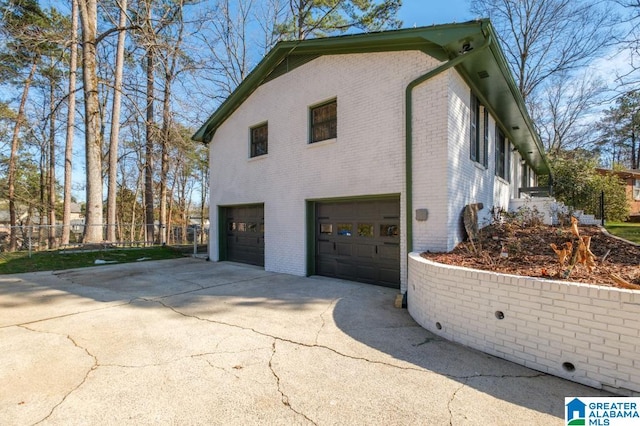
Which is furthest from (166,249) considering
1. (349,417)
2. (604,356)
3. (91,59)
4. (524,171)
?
(524,171)

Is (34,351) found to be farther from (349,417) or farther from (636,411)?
(636,411)

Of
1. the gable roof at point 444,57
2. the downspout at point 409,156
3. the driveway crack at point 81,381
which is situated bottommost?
the driveway crack at point 81,381

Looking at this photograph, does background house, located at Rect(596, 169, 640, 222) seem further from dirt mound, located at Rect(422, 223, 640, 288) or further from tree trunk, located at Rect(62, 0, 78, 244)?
tree trunk, located at Rect(62, 0, 78, 244)

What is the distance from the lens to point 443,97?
18.9 ft

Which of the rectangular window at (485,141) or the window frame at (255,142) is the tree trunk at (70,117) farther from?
the rectangular window at (485,141)

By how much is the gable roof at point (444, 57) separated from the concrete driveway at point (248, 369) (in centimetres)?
481

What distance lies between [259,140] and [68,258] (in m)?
7.40

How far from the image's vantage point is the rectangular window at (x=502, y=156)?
978 cm

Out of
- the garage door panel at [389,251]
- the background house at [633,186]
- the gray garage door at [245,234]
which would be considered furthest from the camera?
the background house at [633,186]

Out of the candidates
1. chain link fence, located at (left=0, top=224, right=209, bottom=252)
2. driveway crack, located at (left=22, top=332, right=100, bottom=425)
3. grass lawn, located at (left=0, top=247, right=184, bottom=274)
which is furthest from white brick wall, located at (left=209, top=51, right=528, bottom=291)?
chain link fence, located at (left=0, top=224, right=209, bottom=252)

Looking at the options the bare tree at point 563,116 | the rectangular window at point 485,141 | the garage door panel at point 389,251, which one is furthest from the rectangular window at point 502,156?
the bare tree at point 563,116

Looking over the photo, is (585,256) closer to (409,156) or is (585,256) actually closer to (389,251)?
(409,156)

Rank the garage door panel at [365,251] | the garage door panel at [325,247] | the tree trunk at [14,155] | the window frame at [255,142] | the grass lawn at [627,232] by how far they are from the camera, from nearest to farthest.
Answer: the garage door panel at [365,251] < the garage door panel at [325,247] < the grass lawn at [627,232] < the window frame at [255,142] < the tree trunk at [14,155]

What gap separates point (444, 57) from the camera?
5.81 meters
